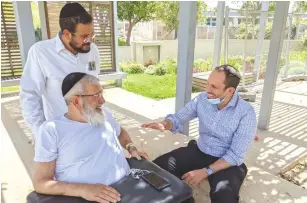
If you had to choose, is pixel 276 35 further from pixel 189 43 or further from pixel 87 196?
pixel 87 196

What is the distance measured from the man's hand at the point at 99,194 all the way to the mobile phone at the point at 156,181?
0.21 m

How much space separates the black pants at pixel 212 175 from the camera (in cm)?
176

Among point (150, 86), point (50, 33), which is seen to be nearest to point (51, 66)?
point (50, 33)

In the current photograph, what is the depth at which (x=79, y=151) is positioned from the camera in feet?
4.91

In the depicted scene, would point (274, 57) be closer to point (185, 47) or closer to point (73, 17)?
point (185, 47)

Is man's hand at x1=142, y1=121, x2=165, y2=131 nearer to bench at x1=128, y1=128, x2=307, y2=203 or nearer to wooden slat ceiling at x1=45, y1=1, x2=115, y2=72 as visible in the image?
bench at x1=128, y1=128, x2=307, y2=203

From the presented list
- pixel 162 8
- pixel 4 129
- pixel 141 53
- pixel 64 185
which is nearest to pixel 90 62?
pixel 64 185

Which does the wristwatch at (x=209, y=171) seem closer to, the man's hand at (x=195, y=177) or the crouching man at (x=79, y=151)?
the man's hand at (x=195, y=177)

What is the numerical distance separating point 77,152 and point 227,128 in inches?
45.9

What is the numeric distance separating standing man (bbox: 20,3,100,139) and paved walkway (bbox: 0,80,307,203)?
2.85 feet

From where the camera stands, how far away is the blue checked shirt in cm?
194

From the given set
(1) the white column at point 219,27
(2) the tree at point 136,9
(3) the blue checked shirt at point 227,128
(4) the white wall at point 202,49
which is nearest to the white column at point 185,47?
(3) the blue checked shirt at point 227,128

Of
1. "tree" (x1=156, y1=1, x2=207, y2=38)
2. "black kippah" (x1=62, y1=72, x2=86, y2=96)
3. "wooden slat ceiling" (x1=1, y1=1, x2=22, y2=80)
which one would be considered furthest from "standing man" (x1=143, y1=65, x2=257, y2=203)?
→ "tree" (x1=156, y1=1, x2=207, y2=38)

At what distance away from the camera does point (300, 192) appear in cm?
217
